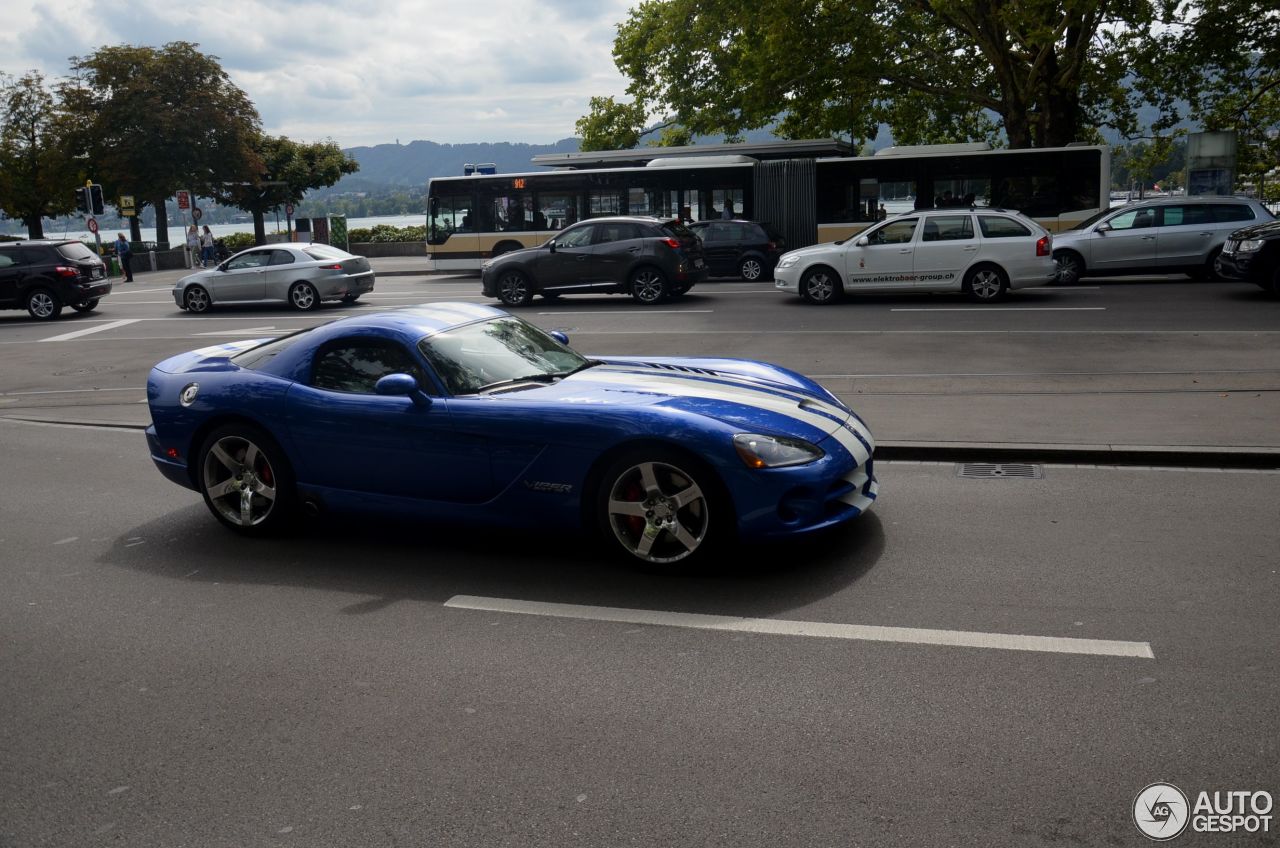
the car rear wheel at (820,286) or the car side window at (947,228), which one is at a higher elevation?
the car side window at (947,228)

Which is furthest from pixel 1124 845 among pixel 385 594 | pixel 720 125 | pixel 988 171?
pixel 720 125

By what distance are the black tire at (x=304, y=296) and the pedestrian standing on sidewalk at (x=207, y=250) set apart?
81.7ft

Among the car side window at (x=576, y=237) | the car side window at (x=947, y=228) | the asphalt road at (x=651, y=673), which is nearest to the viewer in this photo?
the asphalt road at (x=651, y=673)

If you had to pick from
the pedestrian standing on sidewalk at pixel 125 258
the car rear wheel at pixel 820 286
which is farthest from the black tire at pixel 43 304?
the car rear wheel at pixel 820 286

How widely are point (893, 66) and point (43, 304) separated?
22.2 m

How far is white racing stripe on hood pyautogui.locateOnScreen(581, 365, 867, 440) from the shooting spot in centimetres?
612

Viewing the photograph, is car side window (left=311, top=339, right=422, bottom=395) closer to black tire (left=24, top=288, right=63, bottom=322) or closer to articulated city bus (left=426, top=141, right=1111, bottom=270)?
black tire (left=24, top=288, right=63, bottom=322)

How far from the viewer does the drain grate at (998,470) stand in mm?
7645

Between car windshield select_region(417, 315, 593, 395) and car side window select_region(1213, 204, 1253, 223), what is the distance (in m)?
17.5

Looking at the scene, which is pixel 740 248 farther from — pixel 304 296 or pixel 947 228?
pixel 304 296

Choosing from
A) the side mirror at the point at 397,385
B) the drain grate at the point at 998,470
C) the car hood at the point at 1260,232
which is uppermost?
the car hood at the point at 1260,232

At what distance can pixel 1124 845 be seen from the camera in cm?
325

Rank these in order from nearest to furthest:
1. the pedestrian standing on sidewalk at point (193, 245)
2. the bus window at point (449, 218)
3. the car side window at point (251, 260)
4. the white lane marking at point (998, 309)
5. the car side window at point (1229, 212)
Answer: the white lane marking at point (998, 309) → the car side window at point (1229, 212) → the car side window at point (251, 260) → the bus window at point (449, 218) → the pedestrian standing on sidewalk at point (193, 245)

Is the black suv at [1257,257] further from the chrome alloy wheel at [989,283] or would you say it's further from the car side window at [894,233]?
the car side window at [894,233]
